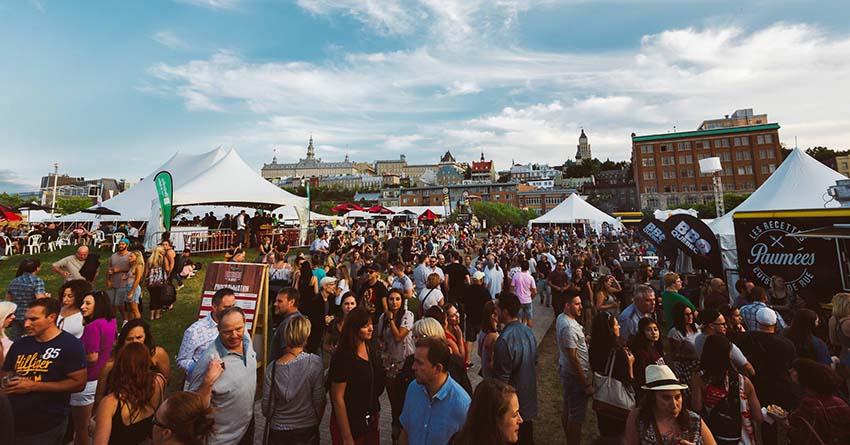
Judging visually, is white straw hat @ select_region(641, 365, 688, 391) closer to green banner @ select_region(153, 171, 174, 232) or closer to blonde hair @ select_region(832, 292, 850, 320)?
blonde hair @ select_region(832, 292, 850, 320)

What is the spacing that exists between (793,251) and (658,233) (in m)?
3.35

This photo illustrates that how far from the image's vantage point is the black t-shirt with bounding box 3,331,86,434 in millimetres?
2744

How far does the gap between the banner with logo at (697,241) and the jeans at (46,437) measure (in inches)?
508

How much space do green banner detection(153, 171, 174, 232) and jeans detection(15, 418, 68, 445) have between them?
11.0 m

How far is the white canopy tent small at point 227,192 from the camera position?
1295 cm

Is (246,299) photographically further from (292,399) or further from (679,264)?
(679,264)

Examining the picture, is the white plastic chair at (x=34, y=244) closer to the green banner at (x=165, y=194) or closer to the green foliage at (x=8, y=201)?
the green banner at (x=165, y=194)

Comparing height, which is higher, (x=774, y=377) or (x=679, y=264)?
(x=679, y=264)

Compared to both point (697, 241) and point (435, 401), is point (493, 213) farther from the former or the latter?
point (435, 401)

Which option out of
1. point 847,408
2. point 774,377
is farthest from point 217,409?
point 774,377

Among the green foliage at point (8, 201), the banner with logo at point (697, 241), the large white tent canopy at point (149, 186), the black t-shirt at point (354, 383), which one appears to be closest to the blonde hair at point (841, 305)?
the black t-shirt at point (354, 383)

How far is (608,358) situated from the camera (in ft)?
11.1

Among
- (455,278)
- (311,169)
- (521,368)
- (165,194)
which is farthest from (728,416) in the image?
(311,169)

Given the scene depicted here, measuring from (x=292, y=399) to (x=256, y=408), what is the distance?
9.29 ft
